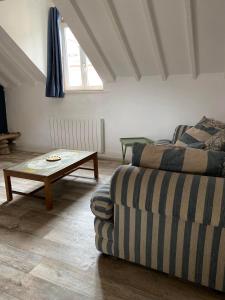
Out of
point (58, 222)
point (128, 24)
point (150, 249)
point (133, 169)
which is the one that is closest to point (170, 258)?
point (150, 249)

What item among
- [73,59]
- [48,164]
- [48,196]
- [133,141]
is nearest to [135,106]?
[133,141]

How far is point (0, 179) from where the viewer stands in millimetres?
3529

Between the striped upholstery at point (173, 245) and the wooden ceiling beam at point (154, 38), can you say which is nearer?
the striped upholstery at point (173, 245)

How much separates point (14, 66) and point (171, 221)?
13.0 feet

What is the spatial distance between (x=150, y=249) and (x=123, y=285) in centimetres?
29

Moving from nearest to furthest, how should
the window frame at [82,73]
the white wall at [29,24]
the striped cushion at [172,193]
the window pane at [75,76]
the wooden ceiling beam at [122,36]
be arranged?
the striped cushion at [172,193] < the wooden ceiling beam at [122,36] < the white wall at [29,24] < the window frame at [82,73] < the window pane at [75,76]

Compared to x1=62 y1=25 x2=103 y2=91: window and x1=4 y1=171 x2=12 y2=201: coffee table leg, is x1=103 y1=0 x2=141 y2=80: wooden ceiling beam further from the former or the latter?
x1=4 y1=171 x2=12 y2=201: coffee table leg

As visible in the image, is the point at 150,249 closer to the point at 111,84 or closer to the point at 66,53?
the point at 111,84

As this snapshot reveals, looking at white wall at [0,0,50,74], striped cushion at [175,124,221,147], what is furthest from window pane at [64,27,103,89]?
striped cushion at [175,124,221,147]

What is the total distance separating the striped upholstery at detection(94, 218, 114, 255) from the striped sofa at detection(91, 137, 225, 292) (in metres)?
0.04

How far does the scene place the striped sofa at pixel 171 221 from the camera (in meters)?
1.39

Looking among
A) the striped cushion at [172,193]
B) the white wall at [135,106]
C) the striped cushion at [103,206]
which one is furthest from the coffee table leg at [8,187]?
the white wall at [135,106]

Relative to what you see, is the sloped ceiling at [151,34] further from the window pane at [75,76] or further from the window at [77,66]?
the window pane at [75,76]

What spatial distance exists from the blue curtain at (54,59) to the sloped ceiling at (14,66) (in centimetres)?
25
